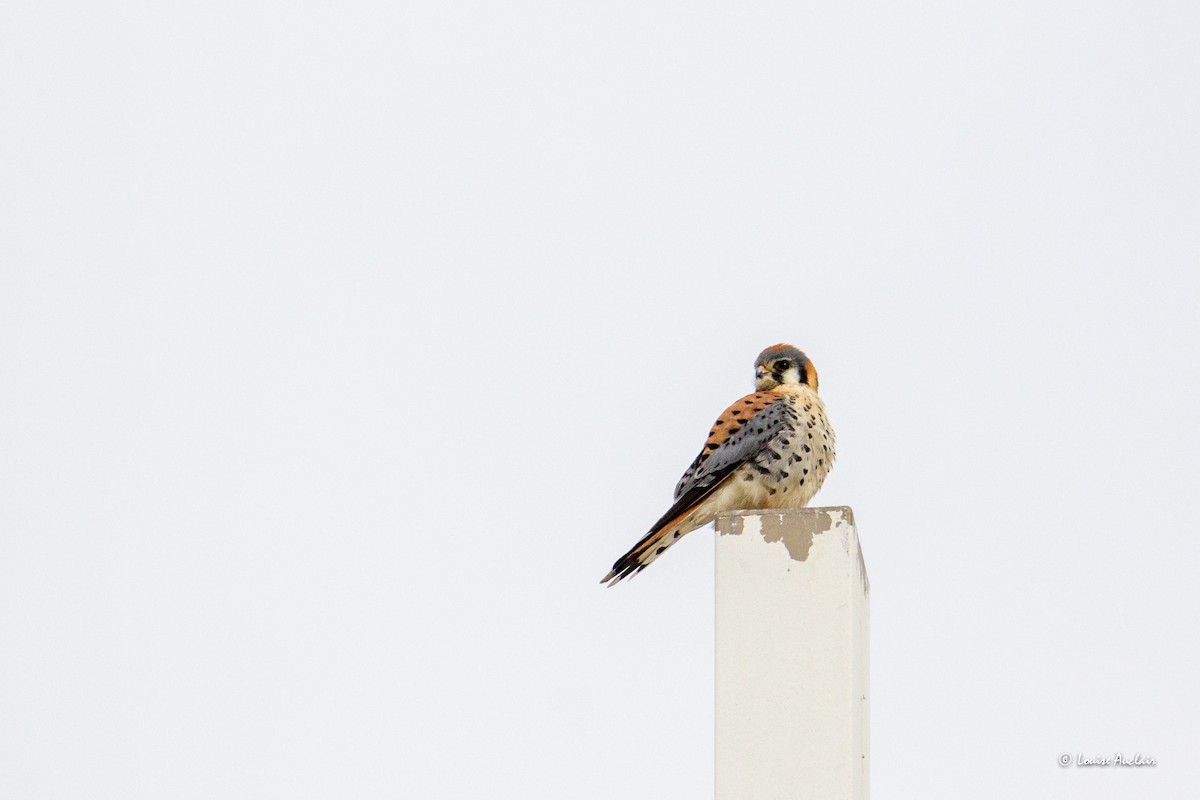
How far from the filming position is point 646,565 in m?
5.00

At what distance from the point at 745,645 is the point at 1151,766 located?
3.06m

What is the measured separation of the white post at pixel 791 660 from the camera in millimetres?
3521

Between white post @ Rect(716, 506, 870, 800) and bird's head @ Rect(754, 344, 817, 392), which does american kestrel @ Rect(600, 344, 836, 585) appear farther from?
white post @ Rect(716, 506, 870, 800)

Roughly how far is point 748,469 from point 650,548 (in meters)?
0.43

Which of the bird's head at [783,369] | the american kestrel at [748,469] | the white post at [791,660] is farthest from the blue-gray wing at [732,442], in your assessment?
the white post at [791,660]

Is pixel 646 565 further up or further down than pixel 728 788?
further up

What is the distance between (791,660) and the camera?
3615 mm

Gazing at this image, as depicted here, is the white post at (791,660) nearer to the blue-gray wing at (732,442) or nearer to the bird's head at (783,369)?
the blue-gray wing at (732,442)

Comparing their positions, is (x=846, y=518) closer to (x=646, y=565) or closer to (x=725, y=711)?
(x=725, y=711)

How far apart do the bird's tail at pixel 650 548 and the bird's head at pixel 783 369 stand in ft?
2.98

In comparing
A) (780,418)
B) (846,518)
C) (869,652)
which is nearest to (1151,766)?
(780,418)

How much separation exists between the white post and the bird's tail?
113 centimetres

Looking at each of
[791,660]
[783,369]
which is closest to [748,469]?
[783,369]

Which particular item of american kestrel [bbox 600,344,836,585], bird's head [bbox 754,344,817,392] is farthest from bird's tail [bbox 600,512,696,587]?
bird's head [bbox 754,344,817,392]
